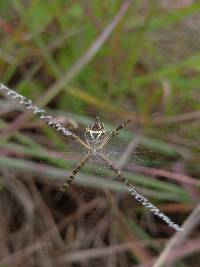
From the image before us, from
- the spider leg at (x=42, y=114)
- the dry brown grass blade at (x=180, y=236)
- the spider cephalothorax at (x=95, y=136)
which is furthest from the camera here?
the dry brown grass blade at (x=180, y=236)

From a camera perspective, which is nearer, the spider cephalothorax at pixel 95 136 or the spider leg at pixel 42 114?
the spider leg at pixel 42 114

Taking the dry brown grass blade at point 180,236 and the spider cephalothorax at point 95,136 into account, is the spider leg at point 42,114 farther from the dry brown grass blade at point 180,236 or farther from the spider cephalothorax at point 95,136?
the dry brown grass blade at point 180,236

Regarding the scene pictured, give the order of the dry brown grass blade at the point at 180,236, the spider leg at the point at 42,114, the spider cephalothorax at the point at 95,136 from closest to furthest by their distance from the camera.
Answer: the spider leg at the point at 42,114 < the spider cephalothorax at the point at 95,136 < the dry brown grass blade at the point at 180,236

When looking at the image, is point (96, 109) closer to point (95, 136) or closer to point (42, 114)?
point (95, 136)

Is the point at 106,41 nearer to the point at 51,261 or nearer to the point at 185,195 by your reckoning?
the point at 185,195

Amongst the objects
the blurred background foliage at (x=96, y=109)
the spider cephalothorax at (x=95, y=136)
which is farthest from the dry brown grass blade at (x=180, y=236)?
the spider cephalothorax at (x=95, y=136)

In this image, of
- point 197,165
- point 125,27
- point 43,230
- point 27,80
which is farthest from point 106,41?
point 43,230

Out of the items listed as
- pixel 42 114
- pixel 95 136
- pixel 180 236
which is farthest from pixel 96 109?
pixel 42 114

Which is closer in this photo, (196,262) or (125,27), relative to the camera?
(196,262)
